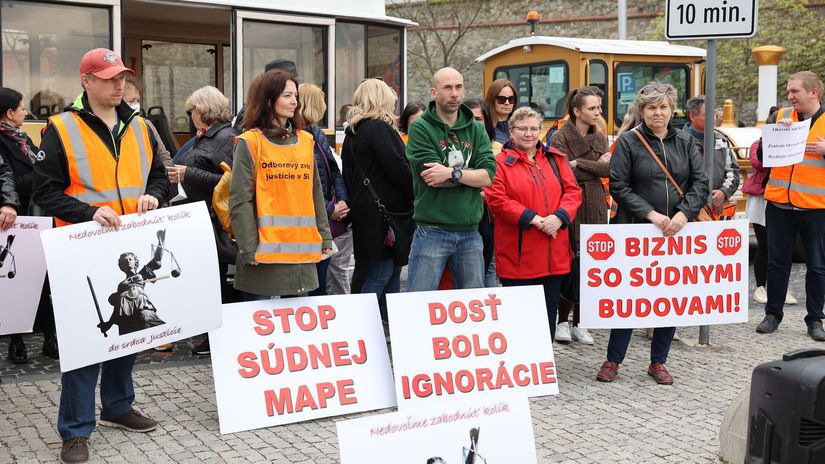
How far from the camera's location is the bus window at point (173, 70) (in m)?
11.4

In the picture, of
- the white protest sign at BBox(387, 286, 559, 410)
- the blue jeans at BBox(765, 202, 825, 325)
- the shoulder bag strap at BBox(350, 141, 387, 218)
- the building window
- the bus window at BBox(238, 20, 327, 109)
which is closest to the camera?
the white protest sign at BBox(387, 286, 559, 410)

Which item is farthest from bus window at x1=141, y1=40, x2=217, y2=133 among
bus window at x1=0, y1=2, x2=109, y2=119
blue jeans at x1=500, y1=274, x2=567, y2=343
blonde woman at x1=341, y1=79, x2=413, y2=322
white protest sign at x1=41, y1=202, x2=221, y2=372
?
white protest sign at x1=41, y1=202, x2=221, y2=372

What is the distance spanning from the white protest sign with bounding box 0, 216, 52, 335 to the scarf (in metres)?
0.73

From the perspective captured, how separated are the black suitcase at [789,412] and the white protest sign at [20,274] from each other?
15.4 ft

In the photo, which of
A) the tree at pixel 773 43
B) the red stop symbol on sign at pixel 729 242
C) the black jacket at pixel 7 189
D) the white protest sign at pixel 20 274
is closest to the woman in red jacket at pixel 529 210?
the red stop symbol on sign at pixel 729 242

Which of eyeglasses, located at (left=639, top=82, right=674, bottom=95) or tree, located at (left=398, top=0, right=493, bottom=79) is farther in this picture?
tree, located at (left=398, top=0, right=493, bottom=79)

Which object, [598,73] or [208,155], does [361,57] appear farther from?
[598,73]

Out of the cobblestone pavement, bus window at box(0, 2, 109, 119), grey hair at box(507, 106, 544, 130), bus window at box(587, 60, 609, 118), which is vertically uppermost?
bus window at box(587, 60, 609, 118)

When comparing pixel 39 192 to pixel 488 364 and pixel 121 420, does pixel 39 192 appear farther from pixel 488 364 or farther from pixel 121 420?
pixel 488 364

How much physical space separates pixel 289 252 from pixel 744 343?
396 cm

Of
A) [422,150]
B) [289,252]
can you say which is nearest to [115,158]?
[289,252]

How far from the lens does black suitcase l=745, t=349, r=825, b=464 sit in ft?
10.2

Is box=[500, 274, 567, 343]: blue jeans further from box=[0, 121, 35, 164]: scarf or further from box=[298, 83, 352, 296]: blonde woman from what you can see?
box=[0, 121, 35, 164]: scarf

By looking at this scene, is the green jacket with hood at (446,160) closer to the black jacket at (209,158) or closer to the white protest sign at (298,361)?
the white protest sign at (298,361)
